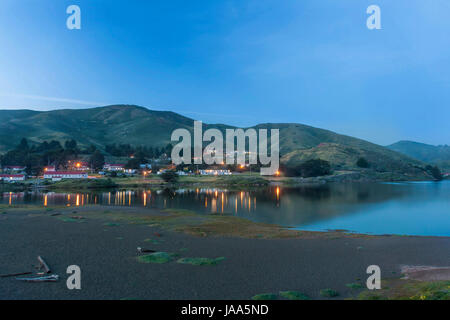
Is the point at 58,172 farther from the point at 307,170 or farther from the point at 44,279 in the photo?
the point at 44,279

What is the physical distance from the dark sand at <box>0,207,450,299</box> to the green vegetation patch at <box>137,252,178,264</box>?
0.46 metres

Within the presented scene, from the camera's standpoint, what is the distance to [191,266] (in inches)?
579

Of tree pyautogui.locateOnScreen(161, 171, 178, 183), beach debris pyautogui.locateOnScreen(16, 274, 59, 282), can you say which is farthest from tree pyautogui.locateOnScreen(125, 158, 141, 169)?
beach debris pyautogui.locateOnScreen(16, 274, 59, 282)

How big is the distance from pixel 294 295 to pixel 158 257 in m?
7.64

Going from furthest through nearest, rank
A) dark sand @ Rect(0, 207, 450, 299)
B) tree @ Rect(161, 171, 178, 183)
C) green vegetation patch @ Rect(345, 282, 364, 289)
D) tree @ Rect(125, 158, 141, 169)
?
tree @ Rect(125, 158, 141, 169) < tree @ Rect(161, 171, 178, 183) < green vegetation patch @ Rect(345, 282, 364, 289) < dark sand @ Rect(0, 207, 450, 299)

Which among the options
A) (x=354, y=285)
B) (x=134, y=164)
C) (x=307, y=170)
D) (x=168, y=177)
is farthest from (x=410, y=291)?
(x=134, y=164)

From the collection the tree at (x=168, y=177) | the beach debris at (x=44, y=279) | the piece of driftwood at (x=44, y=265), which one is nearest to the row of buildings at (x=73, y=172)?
the tree at (x=168, y=177)

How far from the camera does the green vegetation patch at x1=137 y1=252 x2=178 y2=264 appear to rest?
15375mm

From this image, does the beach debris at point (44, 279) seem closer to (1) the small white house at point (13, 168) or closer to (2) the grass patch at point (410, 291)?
(2) the grass patch at point (410, 291)

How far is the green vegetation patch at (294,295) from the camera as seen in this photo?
10839mm

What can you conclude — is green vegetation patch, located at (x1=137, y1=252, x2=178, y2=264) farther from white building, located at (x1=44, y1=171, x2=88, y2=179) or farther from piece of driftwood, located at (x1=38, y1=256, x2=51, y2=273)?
white building, located at (x1=44, y1=171, x2=88, y2=179)
